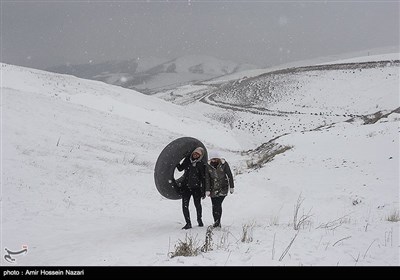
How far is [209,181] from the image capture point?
8.01m

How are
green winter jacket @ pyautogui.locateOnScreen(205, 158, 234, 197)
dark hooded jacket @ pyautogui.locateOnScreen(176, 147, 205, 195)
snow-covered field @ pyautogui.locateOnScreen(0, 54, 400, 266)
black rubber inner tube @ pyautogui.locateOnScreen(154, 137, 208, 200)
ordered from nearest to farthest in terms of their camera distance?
snow-covered field @ pyautogui.locateOnScreen(0, 54, 400, 266) → green winter jacket @ pyautogui.locateOnScreen(205, 158, 234, 197) → dark hooded jacket @ pyautogui.locateOnScreen(176, 147, 205, 195) → black rubber inner tube @ pyautogui.locateOnScreen(154, 137, 208, 200)

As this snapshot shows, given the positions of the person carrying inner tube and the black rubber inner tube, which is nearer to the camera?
the person carrying inner tube

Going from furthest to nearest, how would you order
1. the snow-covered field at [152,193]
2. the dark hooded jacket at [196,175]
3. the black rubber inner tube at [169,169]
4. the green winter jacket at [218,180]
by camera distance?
the black rubber inner tube at [169,169]
the dark hooded jacket at [196,175]
the green winter jacket at [218,180]
the snow-covered field at [152,193]

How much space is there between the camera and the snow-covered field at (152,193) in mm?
6062

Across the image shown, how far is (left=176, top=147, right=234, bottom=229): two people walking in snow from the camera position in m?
8.05

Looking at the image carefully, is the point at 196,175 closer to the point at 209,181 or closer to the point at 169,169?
the point at 209,181

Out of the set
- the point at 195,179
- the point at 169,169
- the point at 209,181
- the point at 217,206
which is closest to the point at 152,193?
the point at 169,169

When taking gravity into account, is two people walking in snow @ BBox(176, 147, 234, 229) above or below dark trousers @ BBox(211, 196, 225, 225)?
above

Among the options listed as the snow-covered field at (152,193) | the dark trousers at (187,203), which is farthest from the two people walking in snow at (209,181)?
the snow-covered field at (152,193)

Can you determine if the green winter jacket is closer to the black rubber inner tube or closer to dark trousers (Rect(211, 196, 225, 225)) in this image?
dark trousers (Rect(211, 196, 225, 225))

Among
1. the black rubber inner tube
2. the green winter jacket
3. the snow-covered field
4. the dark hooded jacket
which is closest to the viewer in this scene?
the snow-covered field

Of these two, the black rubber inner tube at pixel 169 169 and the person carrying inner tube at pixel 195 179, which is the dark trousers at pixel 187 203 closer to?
the person carrying inner tube at pixel 195 179

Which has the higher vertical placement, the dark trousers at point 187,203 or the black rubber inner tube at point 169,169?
the black rubber inner tube at point 169,169

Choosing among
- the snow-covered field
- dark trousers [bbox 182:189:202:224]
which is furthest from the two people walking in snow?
the snow-covered field
